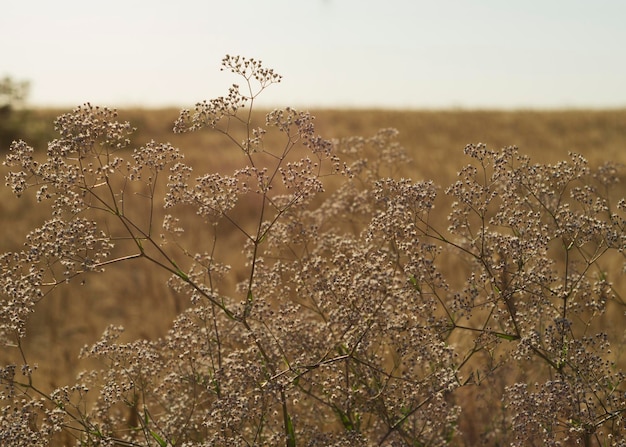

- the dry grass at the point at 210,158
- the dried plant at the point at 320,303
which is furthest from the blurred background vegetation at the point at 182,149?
the dried plant at the point at 320,303

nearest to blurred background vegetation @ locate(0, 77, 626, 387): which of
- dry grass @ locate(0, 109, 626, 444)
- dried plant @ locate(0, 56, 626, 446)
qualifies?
dry grass @ locate(0, 109, 626, 444)

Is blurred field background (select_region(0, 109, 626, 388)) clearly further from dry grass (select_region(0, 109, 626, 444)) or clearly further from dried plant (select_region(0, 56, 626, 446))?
dried plant (select_region(0, 56, 626, 446))

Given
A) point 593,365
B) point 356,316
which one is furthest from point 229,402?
point 593,365

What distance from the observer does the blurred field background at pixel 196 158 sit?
7168 mm

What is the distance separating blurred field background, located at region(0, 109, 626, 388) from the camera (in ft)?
23.5

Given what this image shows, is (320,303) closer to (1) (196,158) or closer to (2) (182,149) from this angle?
(1) (196,158)

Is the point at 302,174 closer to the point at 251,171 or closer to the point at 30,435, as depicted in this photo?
the point at 251,171

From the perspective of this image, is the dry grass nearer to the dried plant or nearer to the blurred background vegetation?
the blurred background vegetation

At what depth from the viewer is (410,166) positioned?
14.4 meters

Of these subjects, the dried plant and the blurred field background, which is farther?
the blurred field background

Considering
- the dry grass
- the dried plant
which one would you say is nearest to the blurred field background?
the dry grass

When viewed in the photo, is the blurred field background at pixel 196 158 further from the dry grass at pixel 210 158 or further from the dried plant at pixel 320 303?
the dried plant at pixel 320 303

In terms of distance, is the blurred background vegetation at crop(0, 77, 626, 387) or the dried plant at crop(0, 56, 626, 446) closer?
the dried plant at crop(0, 56, 626, 446)

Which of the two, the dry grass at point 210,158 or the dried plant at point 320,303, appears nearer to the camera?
the dried plant at point 320,303
